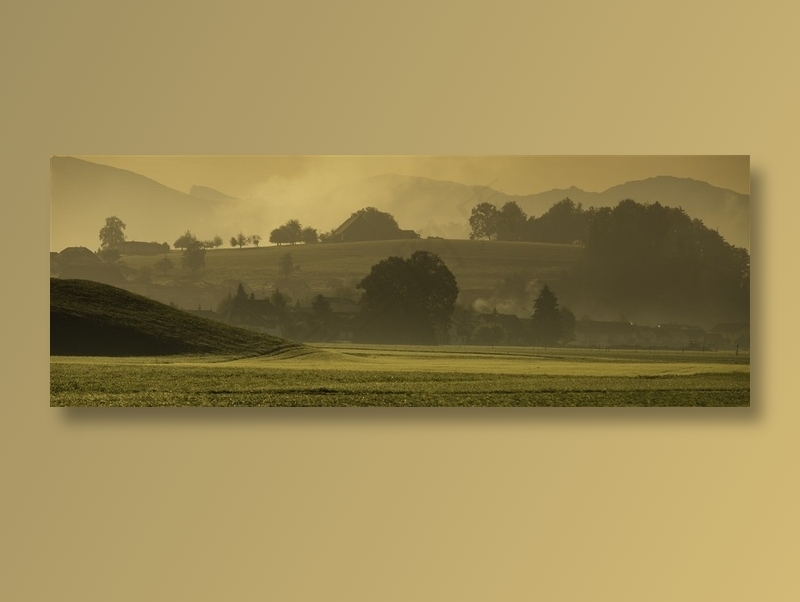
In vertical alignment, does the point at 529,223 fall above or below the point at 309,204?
below

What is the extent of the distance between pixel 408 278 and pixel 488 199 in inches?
22.7

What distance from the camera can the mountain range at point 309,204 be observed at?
5.17 metres

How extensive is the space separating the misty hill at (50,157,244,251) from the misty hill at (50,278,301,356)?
259 millimetres

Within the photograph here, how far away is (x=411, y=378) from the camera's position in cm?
520

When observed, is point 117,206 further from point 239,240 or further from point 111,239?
point 239,240

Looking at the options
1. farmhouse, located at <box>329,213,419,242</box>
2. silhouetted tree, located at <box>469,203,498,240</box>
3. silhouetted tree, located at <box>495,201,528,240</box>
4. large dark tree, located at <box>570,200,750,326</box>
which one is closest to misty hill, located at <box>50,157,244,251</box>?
farmhouse, located at <box>329,213,419,242</box>

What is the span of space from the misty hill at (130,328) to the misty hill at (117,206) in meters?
0.26

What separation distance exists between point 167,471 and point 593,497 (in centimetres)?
216

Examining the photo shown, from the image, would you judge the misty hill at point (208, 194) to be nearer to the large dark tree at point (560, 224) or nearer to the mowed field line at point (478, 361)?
the mowed field line at point (478, 361)

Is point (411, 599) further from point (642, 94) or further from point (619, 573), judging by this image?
point (642, 94)

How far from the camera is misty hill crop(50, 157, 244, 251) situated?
203 inches

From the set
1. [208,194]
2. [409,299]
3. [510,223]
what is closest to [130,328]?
[208,194]

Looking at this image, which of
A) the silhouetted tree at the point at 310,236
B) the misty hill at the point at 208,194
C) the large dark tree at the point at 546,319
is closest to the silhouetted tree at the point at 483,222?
the large dark tree at the point at 546,319

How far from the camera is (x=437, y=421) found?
523 cm
